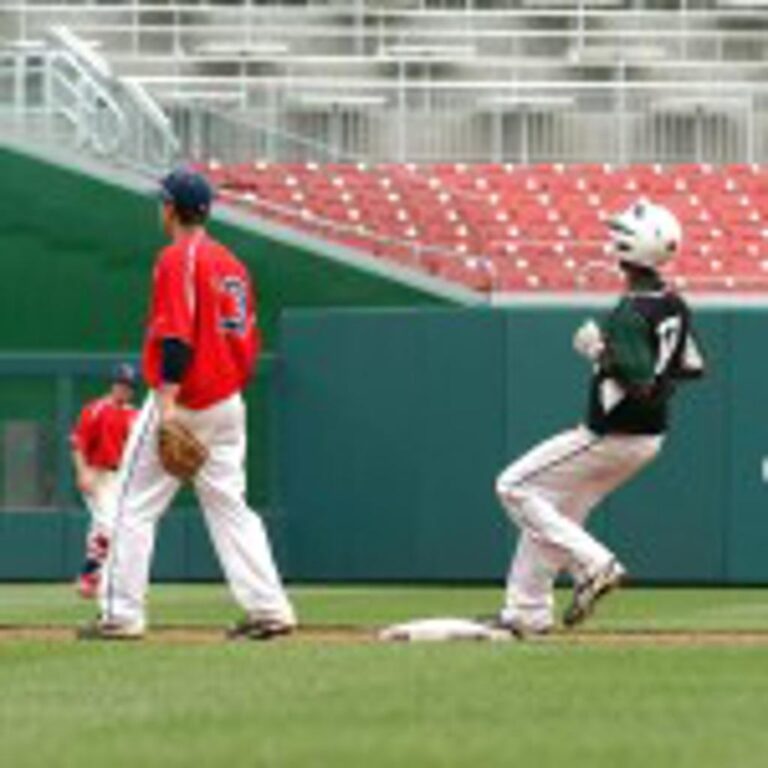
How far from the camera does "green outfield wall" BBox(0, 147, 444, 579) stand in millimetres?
26078

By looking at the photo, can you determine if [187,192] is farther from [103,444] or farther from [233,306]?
[103,444]

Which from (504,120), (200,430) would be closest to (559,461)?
(200,430)

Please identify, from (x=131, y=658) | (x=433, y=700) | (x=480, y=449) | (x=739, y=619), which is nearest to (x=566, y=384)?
(x=480, y=449)

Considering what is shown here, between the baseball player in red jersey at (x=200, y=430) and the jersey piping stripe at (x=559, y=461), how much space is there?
1.20m

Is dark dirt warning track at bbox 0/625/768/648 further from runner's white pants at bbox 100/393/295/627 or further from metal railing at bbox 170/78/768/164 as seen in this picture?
metal railing at bbox 170/78/768/164

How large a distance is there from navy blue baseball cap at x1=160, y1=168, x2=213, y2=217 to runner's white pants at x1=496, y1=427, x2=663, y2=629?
69.0 inches

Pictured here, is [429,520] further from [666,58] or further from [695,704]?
[695,704]

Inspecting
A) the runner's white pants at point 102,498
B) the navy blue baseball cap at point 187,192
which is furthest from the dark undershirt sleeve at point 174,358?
the runner's white pants at point 102,498

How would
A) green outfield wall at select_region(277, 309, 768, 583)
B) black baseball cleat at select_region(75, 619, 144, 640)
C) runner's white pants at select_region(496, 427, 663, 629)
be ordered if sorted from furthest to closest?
green outfield wall at select_region(277, 309, 768, 583)
runner's white pants at select_region(496, 427, 663, 629)
black baseball cleat at select_region(75, 619, 144, 640)

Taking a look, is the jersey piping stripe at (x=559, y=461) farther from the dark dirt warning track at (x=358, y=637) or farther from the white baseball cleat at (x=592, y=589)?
the dark dirt warning track at (x=358, y=637)

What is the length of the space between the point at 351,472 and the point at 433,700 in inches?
621

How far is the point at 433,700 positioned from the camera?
9.84 meters

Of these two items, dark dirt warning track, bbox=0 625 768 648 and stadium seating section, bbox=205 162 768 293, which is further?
stadium seating section, bbox=205 162 768 293

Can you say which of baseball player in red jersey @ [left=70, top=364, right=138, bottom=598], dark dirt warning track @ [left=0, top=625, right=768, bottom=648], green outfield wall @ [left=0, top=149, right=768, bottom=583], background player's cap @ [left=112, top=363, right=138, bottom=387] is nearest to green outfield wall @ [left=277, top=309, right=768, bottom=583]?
green outfield wall @ [left=0, top=149, right=768, bottom=583]
